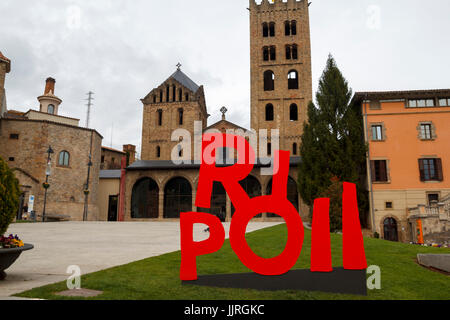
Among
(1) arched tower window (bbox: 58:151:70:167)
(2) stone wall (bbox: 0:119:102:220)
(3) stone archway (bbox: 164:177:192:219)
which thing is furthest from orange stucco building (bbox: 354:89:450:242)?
(1) arched tower window (bbox: 58:151:70:167)

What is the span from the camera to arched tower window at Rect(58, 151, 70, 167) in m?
38.5

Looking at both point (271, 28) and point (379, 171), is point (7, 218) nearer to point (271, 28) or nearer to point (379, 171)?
point (379, 171)

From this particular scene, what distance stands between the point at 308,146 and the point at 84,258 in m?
23.0

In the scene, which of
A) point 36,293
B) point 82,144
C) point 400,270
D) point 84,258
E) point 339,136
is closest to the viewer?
point 36,293

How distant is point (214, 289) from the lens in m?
6.12

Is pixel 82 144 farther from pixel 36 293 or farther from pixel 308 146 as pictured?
pixel 36 293

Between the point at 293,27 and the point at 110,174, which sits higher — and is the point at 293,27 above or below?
above

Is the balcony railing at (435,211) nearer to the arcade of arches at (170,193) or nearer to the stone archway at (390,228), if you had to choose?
the stone archway at (390,228)

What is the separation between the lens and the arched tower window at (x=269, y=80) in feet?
142

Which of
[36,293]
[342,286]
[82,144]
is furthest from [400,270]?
[82,144]

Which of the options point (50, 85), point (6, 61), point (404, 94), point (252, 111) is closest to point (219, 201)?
point (252, 111)

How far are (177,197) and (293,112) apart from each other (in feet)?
58.0

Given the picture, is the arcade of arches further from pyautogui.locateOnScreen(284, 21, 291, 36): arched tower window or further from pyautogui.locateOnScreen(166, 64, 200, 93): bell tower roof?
pyautogui.locateOnScreen(284, 21, 291, 36): arched tower window
